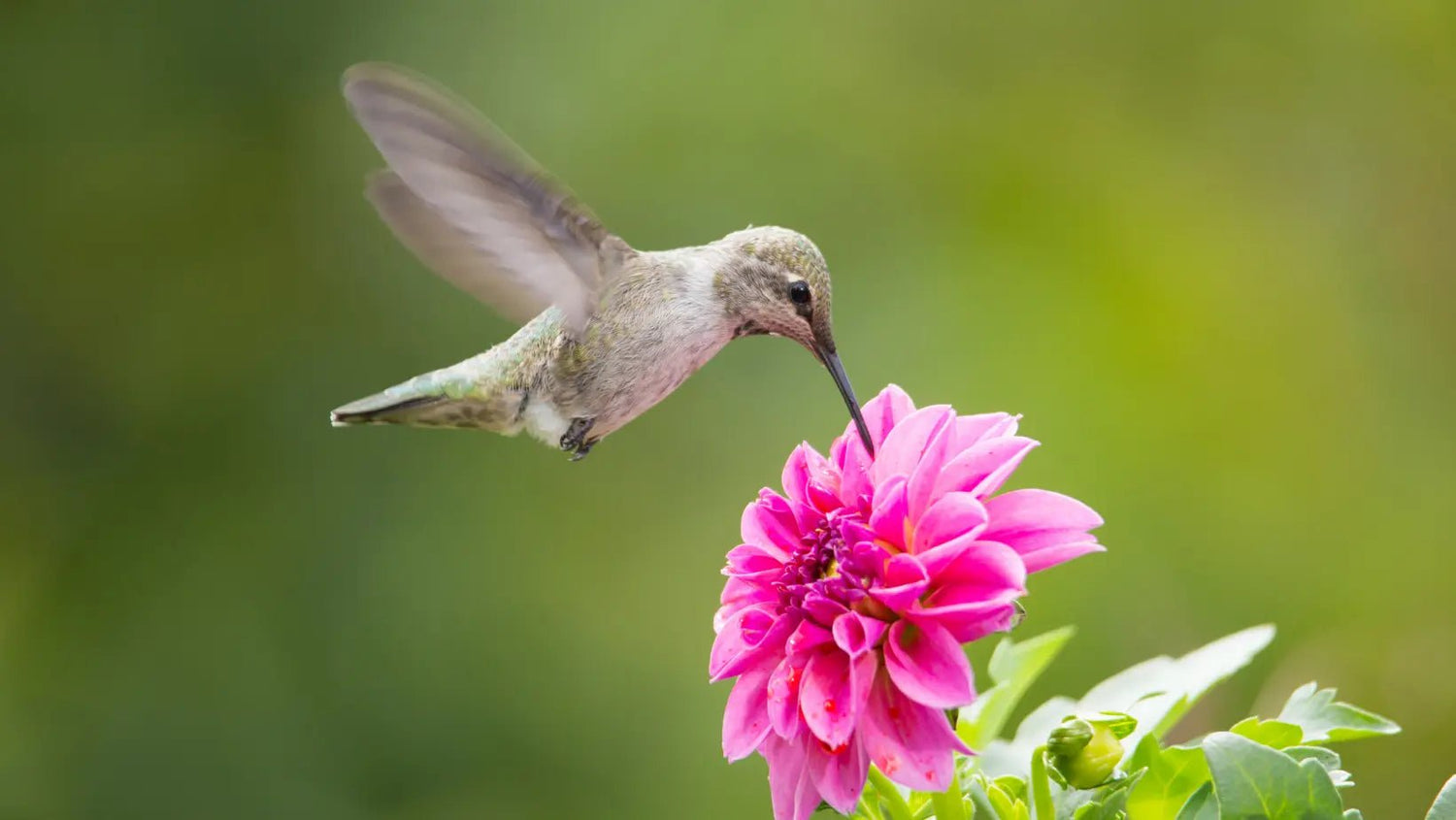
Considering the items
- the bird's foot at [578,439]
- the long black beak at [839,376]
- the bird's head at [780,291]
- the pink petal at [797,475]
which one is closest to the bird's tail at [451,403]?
the bird's foot at [578,439]

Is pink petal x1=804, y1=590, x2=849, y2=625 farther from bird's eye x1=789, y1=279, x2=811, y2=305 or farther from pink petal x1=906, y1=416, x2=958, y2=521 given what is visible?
bird's eye x1=789, y1=279, x2=811, y2=305

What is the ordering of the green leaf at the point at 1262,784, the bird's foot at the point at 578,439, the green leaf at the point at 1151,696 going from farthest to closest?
the bird's foot at the point at 578,439 → the green leaf at the point at 1151,696 → the green leaf at the point at 1262,784

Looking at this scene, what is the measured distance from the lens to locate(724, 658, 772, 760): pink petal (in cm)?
128

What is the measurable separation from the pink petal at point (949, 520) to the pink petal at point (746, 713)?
0.63ft

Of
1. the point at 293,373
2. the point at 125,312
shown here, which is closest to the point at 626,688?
the point at 293,373

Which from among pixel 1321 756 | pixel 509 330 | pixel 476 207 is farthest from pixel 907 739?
pixel 509 330

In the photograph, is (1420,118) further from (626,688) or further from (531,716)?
(531,716)

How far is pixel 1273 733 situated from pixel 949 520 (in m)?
0.39

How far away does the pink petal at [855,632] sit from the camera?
3.88ft

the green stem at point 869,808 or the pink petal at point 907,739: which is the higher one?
the pink petal at point 907,739

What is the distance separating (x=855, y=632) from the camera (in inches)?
47.4

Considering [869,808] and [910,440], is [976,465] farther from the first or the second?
[869,808]

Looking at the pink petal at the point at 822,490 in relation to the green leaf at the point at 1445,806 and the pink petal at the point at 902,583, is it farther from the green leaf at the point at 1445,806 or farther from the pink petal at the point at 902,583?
the green leaf at the point at 1445,806

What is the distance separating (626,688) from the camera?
4207 mm
